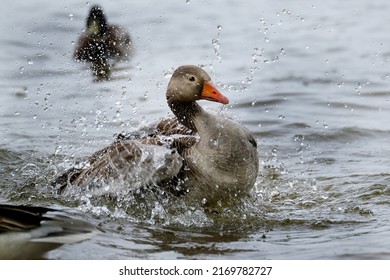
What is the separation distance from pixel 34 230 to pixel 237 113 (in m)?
6.13

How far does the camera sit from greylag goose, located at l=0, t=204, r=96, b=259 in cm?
516

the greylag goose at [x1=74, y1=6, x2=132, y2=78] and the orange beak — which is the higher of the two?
the greylag goose at [x1=74, y1=6, x2=132, y2=78]

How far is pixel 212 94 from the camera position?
7414 mm

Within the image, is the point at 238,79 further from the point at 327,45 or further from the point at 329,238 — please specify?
the point at 329,238

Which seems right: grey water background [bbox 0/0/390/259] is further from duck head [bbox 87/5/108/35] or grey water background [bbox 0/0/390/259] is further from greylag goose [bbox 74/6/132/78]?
duck head [bbox 87/5/108/35]

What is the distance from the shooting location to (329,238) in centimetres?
648

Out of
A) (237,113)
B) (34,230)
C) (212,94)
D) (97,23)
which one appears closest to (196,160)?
(212,94)

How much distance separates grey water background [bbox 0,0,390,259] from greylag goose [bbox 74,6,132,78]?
0.30 m

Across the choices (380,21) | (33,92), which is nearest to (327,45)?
(380,21)

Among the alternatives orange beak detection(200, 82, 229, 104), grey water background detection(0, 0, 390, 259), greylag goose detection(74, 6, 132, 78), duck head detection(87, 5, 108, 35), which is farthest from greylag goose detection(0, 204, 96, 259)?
duck head detection(87, 5, 108, 35)

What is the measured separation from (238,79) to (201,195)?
563 cm

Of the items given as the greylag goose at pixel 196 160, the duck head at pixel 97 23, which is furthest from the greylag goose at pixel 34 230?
the duck head at pixel 97 23

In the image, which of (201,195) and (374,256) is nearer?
(374,256)

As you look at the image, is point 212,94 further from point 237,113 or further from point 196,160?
point 237,113
